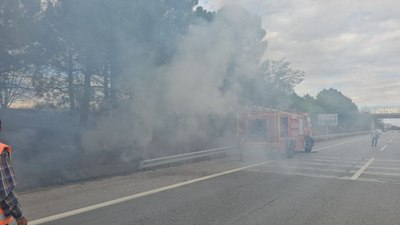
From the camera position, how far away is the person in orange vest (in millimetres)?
2480

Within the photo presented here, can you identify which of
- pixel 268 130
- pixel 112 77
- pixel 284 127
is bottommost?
pixel 268 130

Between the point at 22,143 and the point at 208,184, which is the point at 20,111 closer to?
the point at 22,143

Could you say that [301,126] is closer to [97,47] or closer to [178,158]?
[178,158]

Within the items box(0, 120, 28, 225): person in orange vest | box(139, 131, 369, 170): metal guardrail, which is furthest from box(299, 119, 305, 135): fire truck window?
box(0, 120, 28, 225): person in orange vest

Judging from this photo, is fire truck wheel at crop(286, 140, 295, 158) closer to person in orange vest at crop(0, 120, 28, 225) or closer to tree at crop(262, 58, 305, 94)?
tree at crop(262, 58, 305, 94)

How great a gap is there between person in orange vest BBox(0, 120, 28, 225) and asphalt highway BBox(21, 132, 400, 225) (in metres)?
2.69

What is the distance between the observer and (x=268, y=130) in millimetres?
15039

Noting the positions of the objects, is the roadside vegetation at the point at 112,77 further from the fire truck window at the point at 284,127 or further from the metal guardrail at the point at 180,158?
the fire truck window at the point at 284,127

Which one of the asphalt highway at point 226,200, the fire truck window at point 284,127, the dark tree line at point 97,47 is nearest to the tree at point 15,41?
the dark tree line at point 97,47

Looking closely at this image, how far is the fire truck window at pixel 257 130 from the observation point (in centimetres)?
1508

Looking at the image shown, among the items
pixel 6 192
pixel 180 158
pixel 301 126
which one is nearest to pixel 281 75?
pixel 301 126

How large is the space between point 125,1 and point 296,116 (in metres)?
9.10

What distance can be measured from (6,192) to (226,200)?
456 cm

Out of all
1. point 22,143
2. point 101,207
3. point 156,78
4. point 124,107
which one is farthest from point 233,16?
point 101,207
